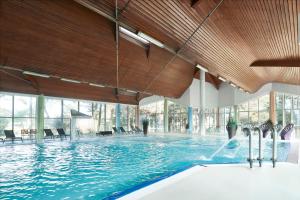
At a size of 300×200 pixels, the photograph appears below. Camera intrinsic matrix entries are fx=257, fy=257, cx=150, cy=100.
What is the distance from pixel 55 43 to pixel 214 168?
906cm

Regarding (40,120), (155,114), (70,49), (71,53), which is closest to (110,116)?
(155,114)

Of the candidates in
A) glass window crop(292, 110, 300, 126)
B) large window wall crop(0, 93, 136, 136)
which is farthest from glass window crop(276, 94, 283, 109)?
large window wall crop(0, 93, 136, 136)

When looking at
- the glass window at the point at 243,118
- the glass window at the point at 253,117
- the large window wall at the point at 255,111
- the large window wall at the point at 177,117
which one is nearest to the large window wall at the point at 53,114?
the large window wall at the point at 177,117

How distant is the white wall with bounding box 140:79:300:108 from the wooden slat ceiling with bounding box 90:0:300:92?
9.77m

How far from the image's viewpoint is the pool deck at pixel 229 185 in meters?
3.29

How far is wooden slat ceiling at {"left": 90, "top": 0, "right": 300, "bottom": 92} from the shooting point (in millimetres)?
7387

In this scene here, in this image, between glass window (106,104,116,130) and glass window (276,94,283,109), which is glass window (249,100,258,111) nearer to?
glass window (276,94,283,109)

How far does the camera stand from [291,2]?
6469mm

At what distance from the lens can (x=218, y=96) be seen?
25.5 m

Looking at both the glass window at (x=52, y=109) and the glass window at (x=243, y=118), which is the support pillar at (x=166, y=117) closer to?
the glass window at (x=243, y=118)

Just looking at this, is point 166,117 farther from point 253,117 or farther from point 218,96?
point 253,117

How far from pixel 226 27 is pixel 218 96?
17085mm

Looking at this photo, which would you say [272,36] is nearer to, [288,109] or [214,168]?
[214,168]

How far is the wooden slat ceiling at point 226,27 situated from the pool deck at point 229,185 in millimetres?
4470
